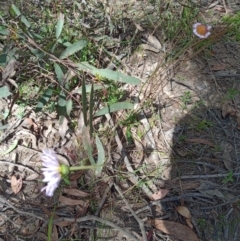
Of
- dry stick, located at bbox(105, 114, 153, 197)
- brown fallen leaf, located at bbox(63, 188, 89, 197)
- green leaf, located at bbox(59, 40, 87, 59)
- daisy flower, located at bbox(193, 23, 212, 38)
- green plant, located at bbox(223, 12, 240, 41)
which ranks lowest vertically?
brown fallen leaf, located at bbox(63, 188, 89, 197)

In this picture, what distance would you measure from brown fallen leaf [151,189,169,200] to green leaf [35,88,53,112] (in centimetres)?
55

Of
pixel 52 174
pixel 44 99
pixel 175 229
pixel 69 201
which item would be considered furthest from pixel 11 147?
pixel 175 229

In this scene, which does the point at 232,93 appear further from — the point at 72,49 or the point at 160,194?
the point at 72,49

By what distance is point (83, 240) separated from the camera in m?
1.50

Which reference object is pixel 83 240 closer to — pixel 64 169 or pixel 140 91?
pixel 64 169

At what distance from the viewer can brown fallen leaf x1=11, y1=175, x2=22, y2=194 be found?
159cm

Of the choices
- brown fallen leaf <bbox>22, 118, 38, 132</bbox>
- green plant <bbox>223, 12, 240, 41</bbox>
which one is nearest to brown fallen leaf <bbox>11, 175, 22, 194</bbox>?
brown fallen leaf <bbox>22, 118, 38, 132</bbox>

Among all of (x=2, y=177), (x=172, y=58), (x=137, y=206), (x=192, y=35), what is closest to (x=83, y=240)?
(x=137, y=206)

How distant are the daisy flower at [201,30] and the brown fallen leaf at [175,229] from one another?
0.85 meters

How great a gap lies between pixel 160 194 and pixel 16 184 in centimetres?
54

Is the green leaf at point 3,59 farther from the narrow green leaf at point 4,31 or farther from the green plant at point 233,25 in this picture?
the green plant at point 233,25

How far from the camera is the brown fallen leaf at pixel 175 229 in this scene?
4.97 ft

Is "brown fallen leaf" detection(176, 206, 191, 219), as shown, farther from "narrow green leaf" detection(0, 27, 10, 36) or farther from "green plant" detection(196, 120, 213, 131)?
"narrow green leaf" detection(0, 27, 10, 36)

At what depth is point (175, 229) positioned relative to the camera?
153cm
